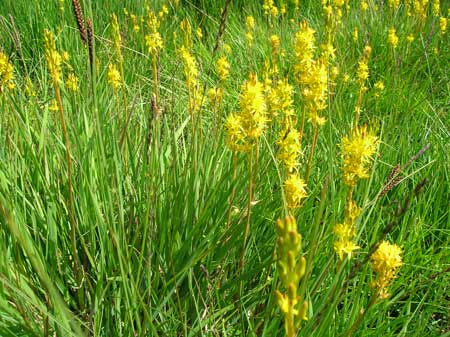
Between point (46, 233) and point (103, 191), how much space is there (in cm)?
31

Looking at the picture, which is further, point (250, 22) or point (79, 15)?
point (250, 22)

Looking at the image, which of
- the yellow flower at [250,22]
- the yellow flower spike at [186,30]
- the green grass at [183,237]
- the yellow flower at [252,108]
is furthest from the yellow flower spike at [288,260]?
the yellow flower at [250,22]

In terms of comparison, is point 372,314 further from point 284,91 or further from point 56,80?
point 56,80

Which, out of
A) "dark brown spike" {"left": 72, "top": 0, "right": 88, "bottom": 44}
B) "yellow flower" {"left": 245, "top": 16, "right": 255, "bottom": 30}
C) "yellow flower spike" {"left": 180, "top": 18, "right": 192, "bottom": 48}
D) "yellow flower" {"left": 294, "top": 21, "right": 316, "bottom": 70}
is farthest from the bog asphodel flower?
"yellow flower" {"left": 245, "top": 16, "right": 255, "bottom": 30}

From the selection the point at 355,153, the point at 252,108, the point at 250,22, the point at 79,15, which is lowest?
the point at 250,22

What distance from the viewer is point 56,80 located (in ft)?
4.84

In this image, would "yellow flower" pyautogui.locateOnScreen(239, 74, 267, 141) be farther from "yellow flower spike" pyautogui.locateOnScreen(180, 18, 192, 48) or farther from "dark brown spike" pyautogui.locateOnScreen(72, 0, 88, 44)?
"yellow flower spike" pyautogui.locateOnScreen(180, 18, 192, 48)

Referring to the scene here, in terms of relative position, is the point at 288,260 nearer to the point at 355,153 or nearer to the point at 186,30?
the point at 355,153

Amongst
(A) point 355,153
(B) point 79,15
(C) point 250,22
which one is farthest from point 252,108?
(C) point 250,22

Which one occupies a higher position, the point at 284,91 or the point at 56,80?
the point at 56,80

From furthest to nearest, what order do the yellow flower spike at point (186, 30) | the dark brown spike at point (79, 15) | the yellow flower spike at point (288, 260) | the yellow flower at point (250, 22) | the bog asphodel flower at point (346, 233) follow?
the yellow flower at point (250, 22) → the yellow flower spike at point (186, 30) → the dark brown spike at point (79, 15) → the bog asphodel flower at point (346, 233) → the yellow flower spike at point (288, 260)

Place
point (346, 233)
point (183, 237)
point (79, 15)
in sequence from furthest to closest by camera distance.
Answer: point (183, 237) < point (79, 15) < point (346, 233)

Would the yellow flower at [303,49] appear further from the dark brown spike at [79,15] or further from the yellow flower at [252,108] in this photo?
the dark brown spike at [79,15]

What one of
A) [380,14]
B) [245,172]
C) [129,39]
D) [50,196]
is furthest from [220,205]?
[380,14]
